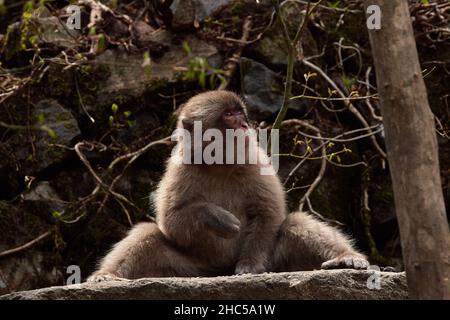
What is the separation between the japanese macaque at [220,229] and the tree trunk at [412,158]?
1.96m

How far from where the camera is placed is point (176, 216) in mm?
6078

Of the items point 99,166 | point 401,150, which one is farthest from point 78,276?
point 401,150

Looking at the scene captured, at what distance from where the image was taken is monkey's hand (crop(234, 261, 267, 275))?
5.79 metres

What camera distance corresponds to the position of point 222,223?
5.82 metres

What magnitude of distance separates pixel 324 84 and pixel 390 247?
5.95 ft

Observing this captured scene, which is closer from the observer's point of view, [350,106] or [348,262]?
[348,262]

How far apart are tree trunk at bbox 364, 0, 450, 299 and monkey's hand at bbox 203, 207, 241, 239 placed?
2.30m

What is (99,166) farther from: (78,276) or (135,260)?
(135,260)

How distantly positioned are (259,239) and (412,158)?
2.55 meters

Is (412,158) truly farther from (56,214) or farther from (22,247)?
(22,247)

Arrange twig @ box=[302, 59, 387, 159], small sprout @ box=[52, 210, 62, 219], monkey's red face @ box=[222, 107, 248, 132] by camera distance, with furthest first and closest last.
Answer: twig @ box=[302, 59, 387, 159] < small sprout @ box=[52, 210, 62, 219] < monkey's red face @ box=[222, 107, 248, 132]

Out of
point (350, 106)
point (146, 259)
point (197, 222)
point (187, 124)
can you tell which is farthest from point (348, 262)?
point (350, 106)

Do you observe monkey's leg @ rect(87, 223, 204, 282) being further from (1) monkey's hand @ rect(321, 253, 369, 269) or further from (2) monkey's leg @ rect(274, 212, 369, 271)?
(1) monkey's hand @ rect(321, 253, 369, 269)

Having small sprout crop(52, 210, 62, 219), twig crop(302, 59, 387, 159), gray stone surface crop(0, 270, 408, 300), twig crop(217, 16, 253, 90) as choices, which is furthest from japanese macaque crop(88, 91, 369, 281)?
twig crop(302, 59, 387, 159)
